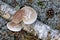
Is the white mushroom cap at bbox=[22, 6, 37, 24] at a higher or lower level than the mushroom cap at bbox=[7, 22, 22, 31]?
higher

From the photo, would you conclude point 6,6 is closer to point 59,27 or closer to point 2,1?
point 2,1

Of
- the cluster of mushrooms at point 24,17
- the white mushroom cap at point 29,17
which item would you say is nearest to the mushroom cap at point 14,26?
the cluster of mushrooms at point 24,17

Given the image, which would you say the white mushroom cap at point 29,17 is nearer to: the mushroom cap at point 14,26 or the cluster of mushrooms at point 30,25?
the cluster of mushrooms at point 30,25

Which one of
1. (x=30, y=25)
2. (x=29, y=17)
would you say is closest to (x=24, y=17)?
(x=29, y=17)

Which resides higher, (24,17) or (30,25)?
(24,17)

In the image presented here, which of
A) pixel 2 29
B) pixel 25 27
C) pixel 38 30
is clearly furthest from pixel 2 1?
pixel 38 30

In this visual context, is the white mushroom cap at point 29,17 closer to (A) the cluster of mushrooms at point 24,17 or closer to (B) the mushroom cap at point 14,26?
(A) the cluster of mushrooms at point 24,17

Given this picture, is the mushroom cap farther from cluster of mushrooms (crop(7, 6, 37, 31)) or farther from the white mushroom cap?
the white mushroom cap

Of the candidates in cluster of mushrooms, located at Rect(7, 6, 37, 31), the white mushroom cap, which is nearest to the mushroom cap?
cluster of mushrooms, located at Rect(7, 6, 37, 31)

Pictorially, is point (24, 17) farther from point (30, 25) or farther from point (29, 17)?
point (30, 25)

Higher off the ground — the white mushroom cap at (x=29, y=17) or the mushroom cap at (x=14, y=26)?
the white mushroom cap at (x=29, y=17)

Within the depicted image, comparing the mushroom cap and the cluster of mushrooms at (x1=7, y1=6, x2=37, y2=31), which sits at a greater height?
the cluster of mushrooms at (x1=7, y1=6, x2=37, y2=31)

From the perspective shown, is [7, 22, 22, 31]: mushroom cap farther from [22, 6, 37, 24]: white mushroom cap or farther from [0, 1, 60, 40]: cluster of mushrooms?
[22, 6, 37, 24]: white mushroom cap
